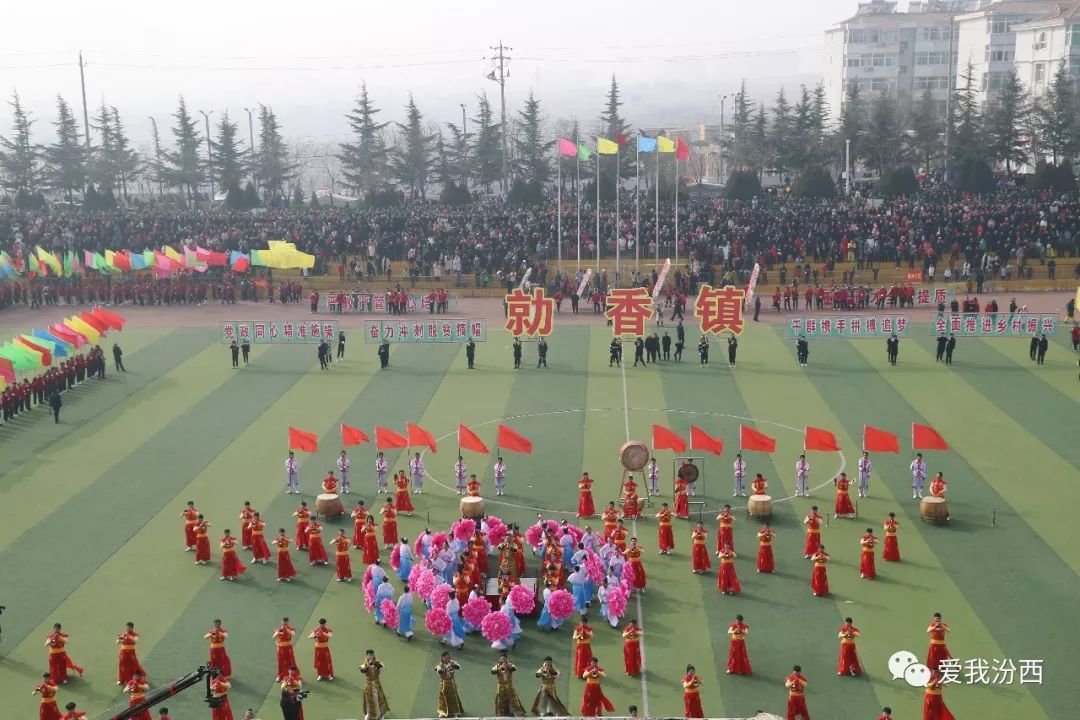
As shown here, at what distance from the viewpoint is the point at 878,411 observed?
37.6 meters

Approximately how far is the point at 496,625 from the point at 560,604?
1.37 m

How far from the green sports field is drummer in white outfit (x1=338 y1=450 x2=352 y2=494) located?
82cm

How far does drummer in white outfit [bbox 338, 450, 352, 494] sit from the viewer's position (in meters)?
30.7

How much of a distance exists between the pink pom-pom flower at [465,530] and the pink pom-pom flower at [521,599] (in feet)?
11.1

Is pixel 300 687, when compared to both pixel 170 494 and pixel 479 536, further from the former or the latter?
pixel 170 494

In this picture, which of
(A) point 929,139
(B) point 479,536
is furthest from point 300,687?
(A) point 929,139

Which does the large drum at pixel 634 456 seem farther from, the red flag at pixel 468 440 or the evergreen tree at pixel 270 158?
the evergreen tree at pixel 270 158

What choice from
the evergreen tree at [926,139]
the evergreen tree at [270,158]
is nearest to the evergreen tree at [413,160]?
the evergreen tree at [270,158]

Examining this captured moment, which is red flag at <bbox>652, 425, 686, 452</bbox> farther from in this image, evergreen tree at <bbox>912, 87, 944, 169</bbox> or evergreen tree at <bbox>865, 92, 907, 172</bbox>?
evergreen tree at <bbox>912, 87, 944, 169</bbox>

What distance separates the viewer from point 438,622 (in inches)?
867

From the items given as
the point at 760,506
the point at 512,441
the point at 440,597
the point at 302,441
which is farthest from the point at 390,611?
the point at 760,506

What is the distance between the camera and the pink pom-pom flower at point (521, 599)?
73.9 ft

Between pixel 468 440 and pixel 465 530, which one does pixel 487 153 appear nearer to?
pixel 468 440

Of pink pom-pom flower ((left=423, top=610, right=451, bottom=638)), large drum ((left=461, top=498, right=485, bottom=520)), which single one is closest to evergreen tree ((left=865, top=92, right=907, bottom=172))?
large drum ((left=461, top=498, right=485, bottom=520))
